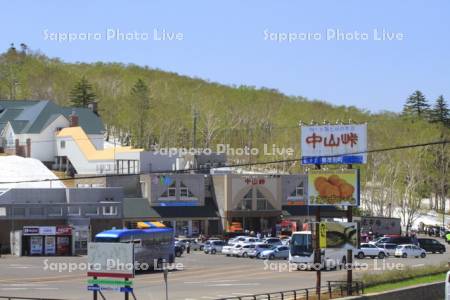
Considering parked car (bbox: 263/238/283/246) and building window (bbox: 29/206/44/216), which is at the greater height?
building window (bbox: 29/206/44/216)

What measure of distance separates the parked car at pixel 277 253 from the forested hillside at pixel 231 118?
3682cm

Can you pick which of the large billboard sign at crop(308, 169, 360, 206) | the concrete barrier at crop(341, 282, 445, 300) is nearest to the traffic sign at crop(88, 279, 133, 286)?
the concrete barrier at crop(341, 282, 445, 300)

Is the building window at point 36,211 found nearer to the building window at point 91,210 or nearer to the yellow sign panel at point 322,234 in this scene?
the building window at point 91,210

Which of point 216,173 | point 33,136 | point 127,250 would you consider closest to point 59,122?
point 33,136

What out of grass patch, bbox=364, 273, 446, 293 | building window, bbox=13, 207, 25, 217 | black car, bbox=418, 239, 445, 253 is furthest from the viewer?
black car, bbox=418, 239, 445, 253

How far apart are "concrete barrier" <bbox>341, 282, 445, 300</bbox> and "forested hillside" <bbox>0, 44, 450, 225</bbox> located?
58.2m

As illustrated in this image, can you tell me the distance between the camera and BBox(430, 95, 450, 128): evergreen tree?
462 feet

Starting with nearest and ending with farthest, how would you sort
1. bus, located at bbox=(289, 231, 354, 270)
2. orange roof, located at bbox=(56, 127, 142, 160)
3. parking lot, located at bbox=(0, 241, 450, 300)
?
parking lot, located at bbox=(0, 241, 450, 300), bus, located at bbox=(289, 231, 354, 270), orange roof, located at bbox=(56, 127, 142, 160)

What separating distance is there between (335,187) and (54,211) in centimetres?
3413

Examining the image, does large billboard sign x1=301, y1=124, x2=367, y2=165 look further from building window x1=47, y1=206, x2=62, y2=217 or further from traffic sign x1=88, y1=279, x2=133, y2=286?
building window x1=47, y1=206, x2=62, y2=217

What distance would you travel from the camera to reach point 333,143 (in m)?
34.4

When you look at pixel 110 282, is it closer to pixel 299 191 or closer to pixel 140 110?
pixel 299 191

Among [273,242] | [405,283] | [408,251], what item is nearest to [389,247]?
[408,251]

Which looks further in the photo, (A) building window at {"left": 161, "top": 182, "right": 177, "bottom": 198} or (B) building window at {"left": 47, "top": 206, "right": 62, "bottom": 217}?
(A) building window at {"left": 161, "top": 182, "right": 177, "bottom": 198}
